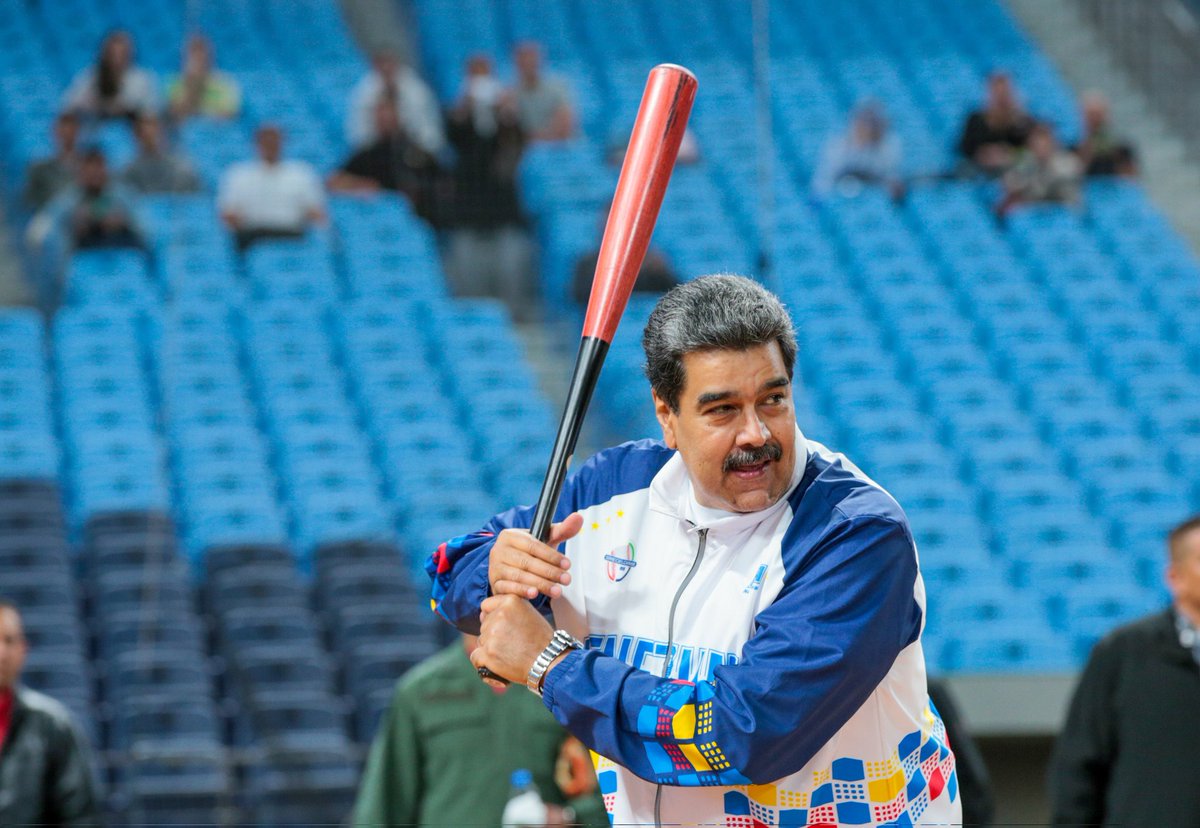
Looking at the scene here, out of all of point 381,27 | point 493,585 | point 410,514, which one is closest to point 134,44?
point 381,27

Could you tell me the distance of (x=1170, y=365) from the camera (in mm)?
10062

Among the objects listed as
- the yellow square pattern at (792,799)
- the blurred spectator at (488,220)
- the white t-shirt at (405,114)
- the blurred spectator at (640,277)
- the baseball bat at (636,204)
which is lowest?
the yellow square pattern at (792,799)

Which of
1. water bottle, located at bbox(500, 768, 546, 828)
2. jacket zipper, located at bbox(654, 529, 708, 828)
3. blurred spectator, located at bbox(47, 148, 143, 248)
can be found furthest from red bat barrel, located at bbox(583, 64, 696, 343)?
blurred spectator, located at bbox(47, 148, 143, 248)

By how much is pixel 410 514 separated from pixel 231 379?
1.41 metres

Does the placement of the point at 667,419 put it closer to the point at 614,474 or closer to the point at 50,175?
the point at 614,474

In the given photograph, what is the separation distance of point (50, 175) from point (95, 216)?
0.47 m

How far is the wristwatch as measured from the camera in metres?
2.24

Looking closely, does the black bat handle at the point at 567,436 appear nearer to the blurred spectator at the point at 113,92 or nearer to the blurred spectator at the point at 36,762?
the blurred spectator at the point at 36,762

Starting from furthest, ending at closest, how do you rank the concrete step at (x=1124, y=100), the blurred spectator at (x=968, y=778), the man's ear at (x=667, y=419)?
the concrete step at (x=1124, y=100)
the blurred spectator at (x=968, y=778)
the man's ear at (x=667, y=419)

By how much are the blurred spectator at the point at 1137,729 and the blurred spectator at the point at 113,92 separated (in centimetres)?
813

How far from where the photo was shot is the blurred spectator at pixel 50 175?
9.81 m

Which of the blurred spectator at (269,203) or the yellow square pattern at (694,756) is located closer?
the yellow square pattern at (694,756)

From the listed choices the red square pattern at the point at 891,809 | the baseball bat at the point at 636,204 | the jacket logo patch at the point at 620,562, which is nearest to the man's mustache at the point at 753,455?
the jacket logo patch at the point at 620,562

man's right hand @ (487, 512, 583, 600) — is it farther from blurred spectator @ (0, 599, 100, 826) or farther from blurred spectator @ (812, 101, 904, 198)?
blurred spectator @ (812, 101, 904, 198)
